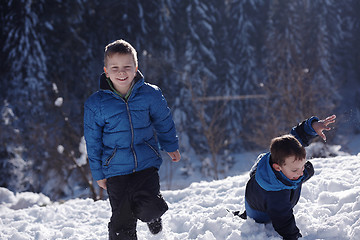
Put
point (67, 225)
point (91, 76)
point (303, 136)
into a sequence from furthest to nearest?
point (91, 76) → point (67, 225) → point (303, 136)

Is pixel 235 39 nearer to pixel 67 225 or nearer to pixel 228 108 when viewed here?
pixel 228 108

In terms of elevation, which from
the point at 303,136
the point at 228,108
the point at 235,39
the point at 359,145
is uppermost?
the point at 235,39

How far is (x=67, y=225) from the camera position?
441 cm

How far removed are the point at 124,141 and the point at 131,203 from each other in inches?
22.1

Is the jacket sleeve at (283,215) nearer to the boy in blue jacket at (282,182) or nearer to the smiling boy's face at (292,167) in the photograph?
the boy in blue jacket at (282,182)

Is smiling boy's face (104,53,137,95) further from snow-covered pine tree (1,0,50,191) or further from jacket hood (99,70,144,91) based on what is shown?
snow-covered pine tree (1,0,50,191)

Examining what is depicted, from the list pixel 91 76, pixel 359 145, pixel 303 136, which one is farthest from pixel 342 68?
pixel 303 136

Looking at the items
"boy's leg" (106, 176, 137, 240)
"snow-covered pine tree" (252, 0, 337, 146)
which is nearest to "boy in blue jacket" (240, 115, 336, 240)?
"boy's leg" (106, 176, 137, 240)

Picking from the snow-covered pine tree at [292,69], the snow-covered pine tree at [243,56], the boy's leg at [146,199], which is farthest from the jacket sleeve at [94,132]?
the snow-covered pine tree at [243,56]

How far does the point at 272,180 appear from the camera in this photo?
2.71 m

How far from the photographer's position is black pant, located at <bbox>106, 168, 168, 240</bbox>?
2957 millimetres

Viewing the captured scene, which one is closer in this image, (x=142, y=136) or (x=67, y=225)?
(x=142, y=136)

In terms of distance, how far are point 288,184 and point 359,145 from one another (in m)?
25.2

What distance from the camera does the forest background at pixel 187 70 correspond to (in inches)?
722
